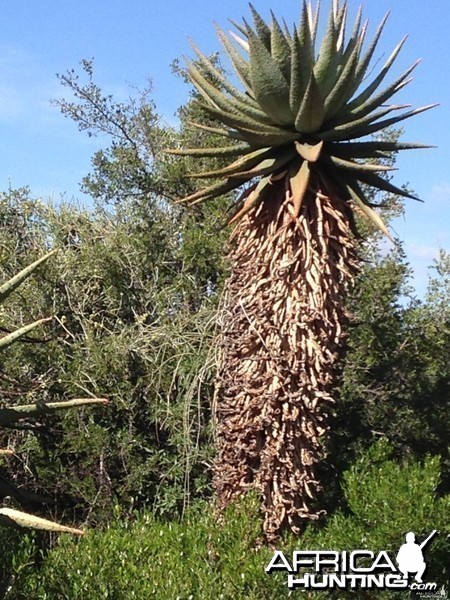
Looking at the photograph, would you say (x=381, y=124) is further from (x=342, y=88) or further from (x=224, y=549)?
(x=224, y=549)

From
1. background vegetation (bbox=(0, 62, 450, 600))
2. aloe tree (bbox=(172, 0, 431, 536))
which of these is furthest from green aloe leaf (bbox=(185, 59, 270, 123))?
background vegetation (bbox=(0, 62, 450, 600))

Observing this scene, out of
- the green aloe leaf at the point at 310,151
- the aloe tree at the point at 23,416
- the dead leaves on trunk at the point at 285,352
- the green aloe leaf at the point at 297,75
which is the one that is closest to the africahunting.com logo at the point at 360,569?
the dead leaves on trunk at the point at 285,352

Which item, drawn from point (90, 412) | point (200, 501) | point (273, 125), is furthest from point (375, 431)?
point (273, 125)

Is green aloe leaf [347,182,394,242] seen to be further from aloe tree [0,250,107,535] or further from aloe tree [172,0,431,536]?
aloe tree [0,250,107,535]

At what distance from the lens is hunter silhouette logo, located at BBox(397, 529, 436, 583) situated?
516cm

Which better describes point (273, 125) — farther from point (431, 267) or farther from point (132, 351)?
point (431, 267)

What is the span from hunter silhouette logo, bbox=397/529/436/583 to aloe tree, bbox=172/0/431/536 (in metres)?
0.65

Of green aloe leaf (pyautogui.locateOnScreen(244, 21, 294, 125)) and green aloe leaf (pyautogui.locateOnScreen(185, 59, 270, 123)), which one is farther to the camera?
green aloe leaf (pyautogui.locateOnScreen(185, 59, 270, 123))

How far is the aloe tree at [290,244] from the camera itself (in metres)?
5.29

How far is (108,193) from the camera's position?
9367mm

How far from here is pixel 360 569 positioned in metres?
4.93

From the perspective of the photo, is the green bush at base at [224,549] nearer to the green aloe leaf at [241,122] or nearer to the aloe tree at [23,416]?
the aloe tree at [23,416]

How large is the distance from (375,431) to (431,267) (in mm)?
3978

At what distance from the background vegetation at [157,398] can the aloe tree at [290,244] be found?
1.67ft
